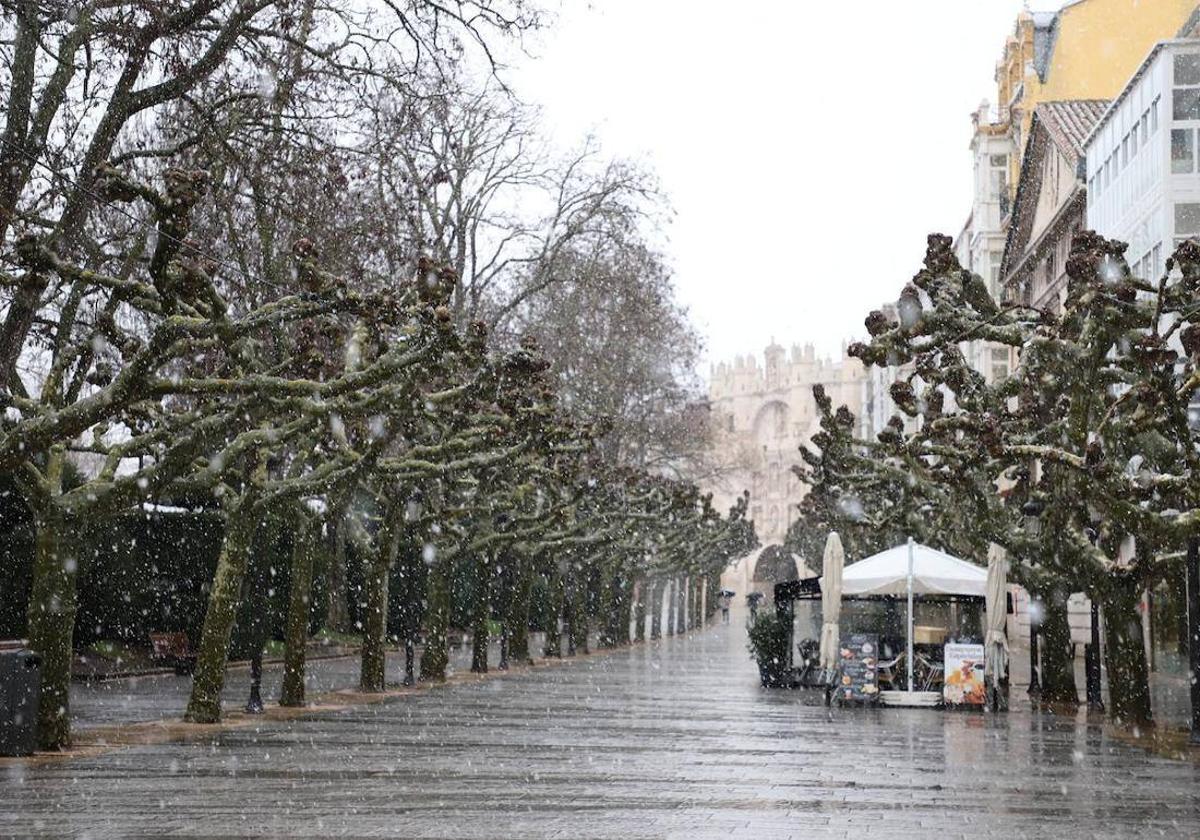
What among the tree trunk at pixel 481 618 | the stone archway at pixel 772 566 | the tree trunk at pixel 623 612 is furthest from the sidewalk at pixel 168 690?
the stone archway at pixel 772 566

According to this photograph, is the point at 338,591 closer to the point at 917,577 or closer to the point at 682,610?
the point at 917,577

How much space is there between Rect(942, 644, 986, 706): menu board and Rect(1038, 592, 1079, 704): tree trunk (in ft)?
4.05

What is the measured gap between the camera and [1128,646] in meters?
24.1

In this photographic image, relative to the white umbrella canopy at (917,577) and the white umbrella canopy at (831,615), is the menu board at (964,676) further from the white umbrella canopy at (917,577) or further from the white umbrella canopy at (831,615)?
the white umbrella canopy at (831,615)

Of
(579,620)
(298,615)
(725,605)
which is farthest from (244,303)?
(725,605)

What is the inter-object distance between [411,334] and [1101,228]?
26.1 meters

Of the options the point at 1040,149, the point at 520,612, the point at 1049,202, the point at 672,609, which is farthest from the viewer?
the point at 672,609

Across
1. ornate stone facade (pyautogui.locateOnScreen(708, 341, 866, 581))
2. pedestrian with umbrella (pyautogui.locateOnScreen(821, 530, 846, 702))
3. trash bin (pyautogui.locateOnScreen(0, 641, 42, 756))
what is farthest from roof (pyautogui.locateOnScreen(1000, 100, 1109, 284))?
ornate stone facade (pyautogui.locateOnScreen(708, 341, 866, 581))

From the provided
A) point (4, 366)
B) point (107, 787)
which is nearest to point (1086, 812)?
point (107, 787)

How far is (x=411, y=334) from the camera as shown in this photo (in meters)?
20.8

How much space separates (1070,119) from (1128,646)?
31550 mm

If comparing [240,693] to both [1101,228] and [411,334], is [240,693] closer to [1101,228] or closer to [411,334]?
[411,334]

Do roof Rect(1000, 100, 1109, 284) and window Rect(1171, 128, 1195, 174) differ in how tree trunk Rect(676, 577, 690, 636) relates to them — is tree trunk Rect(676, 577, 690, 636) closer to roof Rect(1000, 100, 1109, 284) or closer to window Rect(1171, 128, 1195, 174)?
roof Rect(1000, 100, 1109, 284)

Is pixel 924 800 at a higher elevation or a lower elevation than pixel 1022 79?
lower
